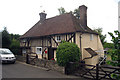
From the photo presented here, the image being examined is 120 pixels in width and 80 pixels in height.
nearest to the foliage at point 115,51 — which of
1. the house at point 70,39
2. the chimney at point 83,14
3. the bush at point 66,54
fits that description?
the bush at point 66,54

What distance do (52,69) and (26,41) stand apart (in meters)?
9.85

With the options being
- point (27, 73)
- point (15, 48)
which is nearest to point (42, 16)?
point (15, 48)

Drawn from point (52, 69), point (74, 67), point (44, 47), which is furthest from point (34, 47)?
point (74, 67)

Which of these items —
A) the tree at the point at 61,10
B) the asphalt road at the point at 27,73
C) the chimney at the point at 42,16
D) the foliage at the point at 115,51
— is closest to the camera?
the foliage at the point at 115,51

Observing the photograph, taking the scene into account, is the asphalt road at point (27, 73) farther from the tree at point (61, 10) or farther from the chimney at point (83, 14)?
the tree at point (61, 10)

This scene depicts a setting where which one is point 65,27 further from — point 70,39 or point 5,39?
point 5,39

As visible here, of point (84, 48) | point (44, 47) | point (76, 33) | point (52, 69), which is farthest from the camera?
point (44, 47)

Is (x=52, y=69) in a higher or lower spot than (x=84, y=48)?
lower

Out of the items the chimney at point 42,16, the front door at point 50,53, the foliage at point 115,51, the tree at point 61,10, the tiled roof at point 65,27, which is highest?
the tree at point 61,10

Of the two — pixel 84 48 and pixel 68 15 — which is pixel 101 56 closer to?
pixel 84 48

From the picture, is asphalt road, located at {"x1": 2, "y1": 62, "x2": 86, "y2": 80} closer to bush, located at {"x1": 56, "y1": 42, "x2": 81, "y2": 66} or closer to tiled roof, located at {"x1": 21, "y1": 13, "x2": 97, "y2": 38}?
bush, located at {"x1": 56, "y1": 42, "x2": 81, "y2": 66}

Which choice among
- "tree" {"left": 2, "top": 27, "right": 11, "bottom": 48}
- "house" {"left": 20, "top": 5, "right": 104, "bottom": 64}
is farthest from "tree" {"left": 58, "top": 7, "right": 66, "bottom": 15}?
"tree" {"left": 2, "top": 27, "right": 11, "bottom": 48}

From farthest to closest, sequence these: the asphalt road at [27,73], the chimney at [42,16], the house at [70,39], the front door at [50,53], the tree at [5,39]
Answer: the chimney at [42,16], the tree at [5,39], the front door at [50,53], the house at [70,39], the asphalt road at [27,73]

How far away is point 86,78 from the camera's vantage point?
7.43m
